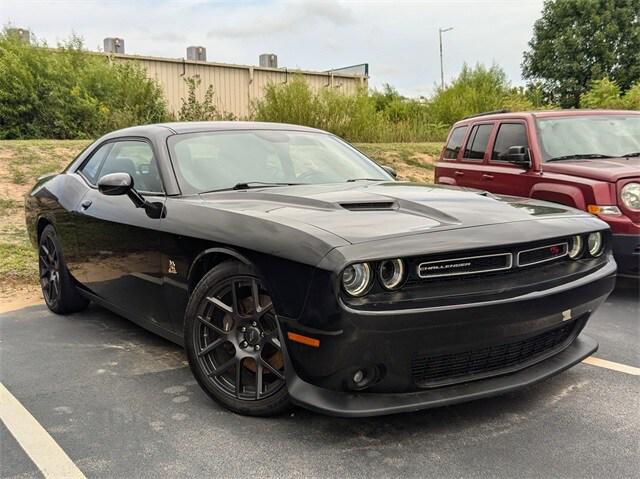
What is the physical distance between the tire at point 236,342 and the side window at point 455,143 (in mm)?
5337

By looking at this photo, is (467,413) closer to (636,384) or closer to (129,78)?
(636,384)

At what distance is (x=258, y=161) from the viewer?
398 centimetres

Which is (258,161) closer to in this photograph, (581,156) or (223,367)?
(223,367)

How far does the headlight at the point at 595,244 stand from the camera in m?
3.31

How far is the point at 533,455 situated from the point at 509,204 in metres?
1.32

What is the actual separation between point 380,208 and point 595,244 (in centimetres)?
121

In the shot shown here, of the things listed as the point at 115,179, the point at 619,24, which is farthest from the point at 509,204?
the point at 619,24

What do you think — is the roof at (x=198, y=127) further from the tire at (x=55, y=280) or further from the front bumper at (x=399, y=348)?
the front bumper at (x=399, y=348)

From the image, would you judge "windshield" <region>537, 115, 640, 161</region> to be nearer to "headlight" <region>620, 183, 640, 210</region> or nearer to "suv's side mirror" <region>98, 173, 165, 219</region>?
"headlight" <region>620, 183, 640, 210</region>

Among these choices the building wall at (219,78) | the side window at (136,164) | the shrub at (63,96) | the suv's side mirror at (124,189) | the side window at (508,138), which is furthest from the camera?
the building wall at (219,78)

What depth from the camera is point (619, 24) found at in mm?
36312

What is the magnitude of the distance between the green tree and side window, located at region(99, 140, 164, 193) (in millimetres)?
34450

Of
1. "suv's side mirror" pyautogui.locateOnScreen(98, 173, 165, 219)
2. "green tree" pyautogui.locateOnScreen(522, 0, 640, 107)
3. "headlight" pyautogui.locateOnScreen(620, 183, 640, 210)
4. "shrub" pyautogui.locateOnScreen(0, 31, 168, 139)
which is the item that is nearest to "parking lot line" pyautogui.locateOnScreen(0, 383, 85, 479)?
"suv's side mirror" pyautogui.locateOnScreen(98, 173, 165, 219)

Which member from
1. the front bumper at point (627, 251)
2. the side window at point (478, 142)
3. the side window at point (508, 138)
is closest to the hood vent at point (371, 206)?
the front bumper at point (627, 251)
